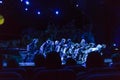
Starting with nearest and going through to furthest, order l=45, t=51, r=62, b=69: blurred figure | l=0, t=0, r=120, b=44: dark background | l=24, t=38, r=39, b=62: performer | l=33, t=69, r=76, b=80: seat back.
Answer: l=33, t=69, r=76, b=80: seat back < l=45, t=51, r=62, b=69: blurred figure < l=24, t=38, r=39, b=62: performer < l=0, t=0, r=120, b=44: dark background

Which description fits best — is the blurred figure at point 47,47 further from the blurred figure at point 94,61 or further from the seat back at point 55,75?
the seat back at point 55,75

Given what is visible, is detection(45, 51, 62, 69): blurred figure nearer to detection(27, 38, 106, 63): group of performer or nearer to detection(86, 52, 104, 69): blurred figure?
detection(86, 52, 104, 69): blurred figure

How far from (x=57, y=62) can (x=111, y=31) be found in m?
12.0

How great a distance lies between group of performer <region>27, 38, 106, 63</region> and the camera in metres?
17.6

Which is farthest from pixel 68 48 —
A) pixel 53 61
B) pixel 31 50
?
pixel 53 61

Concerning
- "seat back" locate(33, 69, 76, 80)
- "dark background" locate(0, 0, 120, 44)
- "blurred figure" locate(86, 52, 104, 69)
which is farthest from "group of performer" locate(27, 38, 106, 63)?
"seat back" locate(33, 69, 76, 80)

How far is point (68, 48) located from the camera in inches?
700

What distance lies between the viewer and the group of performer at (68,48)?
17.6 metres

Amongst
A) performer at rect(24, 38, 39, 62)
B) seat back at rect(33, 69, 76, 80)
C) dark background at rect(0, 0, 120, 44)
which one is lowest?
seat back at rect(33, 69, 76, 80)

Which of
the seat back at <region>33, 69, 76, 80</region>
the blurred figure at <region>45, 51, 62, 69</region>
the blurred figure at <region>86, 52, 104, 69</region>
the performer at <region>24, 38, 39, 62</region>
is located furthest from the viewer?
the performer at <region>24, 38, 39, 62</region>

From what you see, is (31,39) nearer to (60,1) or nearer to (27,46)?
(27,46)

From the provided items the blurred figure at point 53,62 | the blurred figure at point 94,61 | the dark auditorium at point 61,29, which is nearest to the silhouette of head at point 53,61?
the blurred figure at point 53,62

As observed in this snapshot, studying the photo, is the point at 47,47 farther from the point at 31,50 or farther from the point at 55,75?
the point at 55,75

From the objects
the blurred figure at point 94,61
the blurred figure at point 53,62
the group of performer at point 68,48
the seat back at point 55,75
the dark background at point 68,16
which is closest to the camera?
the seat back at point 55,75
